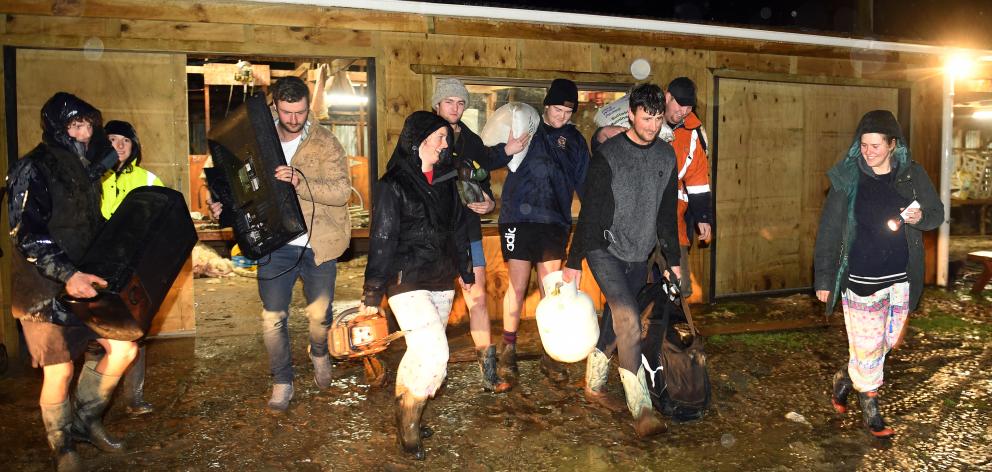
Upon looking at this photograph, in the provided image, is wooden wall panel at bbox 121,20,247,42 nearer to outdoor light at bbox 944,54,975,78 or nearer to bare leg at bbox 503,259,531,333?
bare leg at bbox 503,259,531,333

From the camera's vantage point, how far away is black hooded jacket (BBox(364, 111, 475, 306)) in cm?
417

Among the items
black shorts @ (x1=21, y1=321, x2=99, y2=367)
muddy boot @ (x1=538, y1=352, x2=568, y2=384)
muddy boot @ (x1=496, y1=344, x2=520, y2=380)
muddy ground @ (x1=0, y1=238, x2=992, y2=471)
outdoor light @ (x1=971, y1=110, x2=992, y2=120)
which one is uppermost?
outdoor light @ (x1=971, y1=110, x2=992, y2=120)

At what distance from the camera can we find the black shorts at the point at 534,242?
558cm

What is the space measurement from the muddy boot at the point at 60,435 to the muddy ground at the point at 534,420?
19 cm

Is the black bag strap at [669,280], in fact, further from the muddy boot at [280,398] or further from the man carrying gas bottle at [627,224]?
the muddy boot at [280,398]

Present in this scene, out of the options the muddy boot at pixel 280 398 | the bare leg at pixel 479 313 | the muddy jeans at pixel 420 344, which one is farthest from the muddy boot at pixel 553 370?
the muddy boot at pixel 280 398

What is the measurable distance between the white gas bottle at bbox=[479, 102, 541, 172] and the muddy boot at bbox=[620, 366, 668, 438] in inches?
73.7

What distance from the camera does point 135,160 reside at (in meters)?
4.79

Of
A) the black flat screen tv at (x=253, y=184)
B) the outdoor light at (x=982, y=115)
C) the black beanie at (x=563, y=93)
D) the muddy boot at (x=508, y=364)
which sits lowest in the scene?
the muddy boot at (x=508, y=364)

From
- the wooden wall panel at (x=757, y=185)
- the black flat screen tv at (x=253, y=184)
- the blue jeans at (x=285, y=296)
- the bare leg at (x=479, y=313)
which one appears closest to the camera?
the black flat screen tv at (x=253, y=184)

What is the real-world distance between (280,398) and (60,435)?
53.8 inches

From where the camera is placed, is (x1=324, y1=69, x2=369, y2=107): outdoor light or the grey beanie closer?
the grey beanie

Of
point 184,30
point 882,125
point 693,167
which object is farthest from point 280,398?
point 882,125

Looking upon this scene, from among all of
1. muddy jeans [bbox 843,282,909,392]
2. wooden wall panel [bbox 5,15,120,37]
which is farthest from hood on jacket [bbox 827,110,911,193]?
wooden wall panel [bbox 5,15,120,37]
